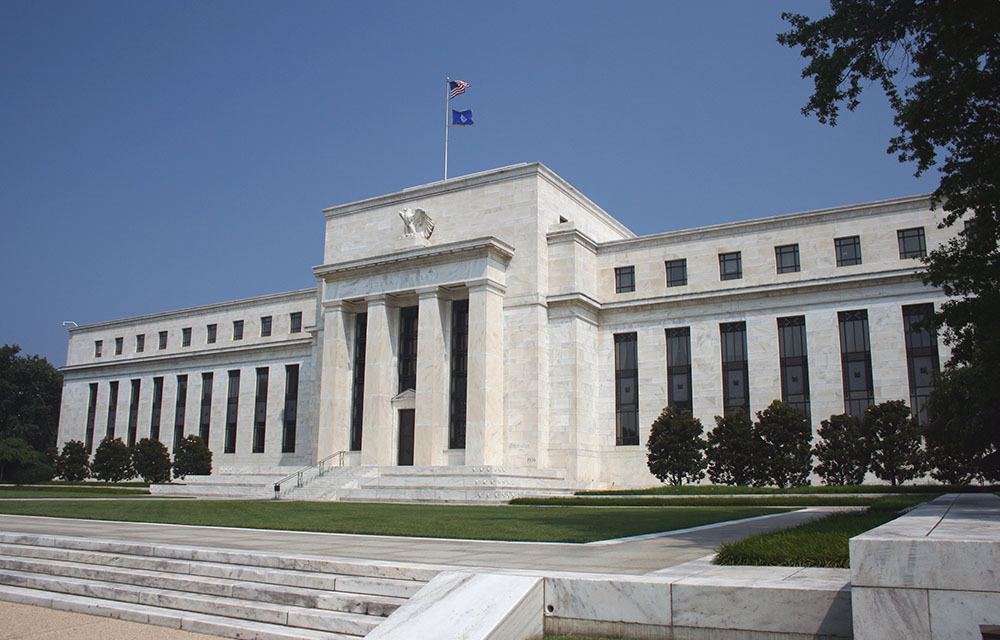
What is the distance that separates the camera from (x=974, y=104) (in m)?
16.1

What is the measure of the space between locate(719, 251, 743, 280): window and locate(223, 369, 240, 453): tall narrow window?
3735 cm

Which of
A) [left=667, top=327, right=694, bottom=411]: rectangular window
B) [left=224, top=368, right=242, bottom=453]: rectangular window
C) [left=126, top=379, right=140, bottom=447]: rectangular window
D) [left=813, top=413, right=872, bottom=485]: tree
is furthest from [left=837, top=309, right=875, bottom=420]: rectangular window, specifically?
[left=126, top=379, right=140, bottom=447]: rectangular window

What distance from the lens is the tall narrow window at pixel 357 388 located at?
47875 mm

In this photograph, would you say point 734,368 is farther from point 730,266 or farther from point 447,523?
point 447,523

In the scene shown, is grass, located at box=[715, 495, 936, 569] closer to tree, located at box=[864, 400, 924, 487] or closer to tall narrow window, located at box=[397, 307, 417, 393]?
tree, located at box=[864, 400, 924, 487]

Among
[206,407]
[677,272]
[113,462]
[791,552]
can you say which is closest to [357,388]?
[206,407]

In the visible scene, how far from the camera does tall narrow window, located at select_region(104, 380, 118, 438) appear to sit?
2648 inches

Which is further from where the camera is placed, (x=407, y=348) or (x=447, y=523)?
(x=407, y=348)

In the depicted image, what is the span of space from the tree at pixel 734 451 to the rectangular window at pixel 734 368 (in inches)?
137

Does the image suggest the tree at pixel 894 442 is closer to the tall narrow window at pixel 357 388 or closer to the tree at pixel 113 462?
the tall narrow window at pixel 357 388

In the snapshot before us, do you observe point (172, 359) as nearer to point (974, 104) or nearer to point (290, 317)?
point (290, 317)

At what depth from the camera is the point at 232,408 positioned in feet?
199

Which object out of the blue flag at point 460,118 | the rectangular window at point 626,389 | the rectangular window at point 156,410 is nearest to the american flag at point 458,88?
the blue flag at point 460,118

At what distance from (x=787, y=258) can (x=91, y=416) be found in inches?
2356
